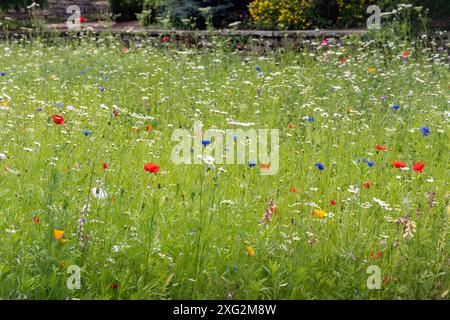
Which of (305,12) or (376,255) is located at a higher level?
(305,12)

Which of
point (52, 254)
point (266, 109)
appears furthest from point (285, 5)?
point (52, 254)

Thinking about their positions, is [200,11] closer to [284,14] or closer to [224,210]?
[284,14]

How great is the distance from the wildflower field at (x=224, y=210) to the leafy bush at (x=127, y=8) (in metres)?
10.8

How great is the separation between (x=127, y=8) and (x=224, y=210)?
548 inches

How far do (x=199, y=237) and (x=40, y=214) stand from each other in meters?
0.78

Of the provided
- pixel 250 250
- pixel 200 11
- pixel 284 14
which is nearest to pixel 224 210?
pixel 250 250

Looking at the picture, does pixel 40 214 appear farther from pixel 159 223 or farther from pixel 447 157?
pixel 447 157

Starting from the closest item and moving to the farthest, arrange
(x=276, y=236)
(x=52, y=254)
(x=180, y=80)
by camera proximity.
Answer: (x=52, y=254) → (x=276, y=236) → (x=180, y=80)

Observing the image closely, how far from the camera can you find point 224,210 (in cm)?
331

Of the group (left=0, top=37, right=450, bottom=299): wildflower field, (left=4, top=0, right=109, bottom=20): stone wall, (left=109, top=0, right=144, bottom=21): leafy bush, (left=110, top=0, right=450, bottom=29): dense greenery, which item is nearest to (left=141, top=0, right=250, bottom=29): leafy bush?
(left=110, top=0, right=450, bottom=29): dense greenery
